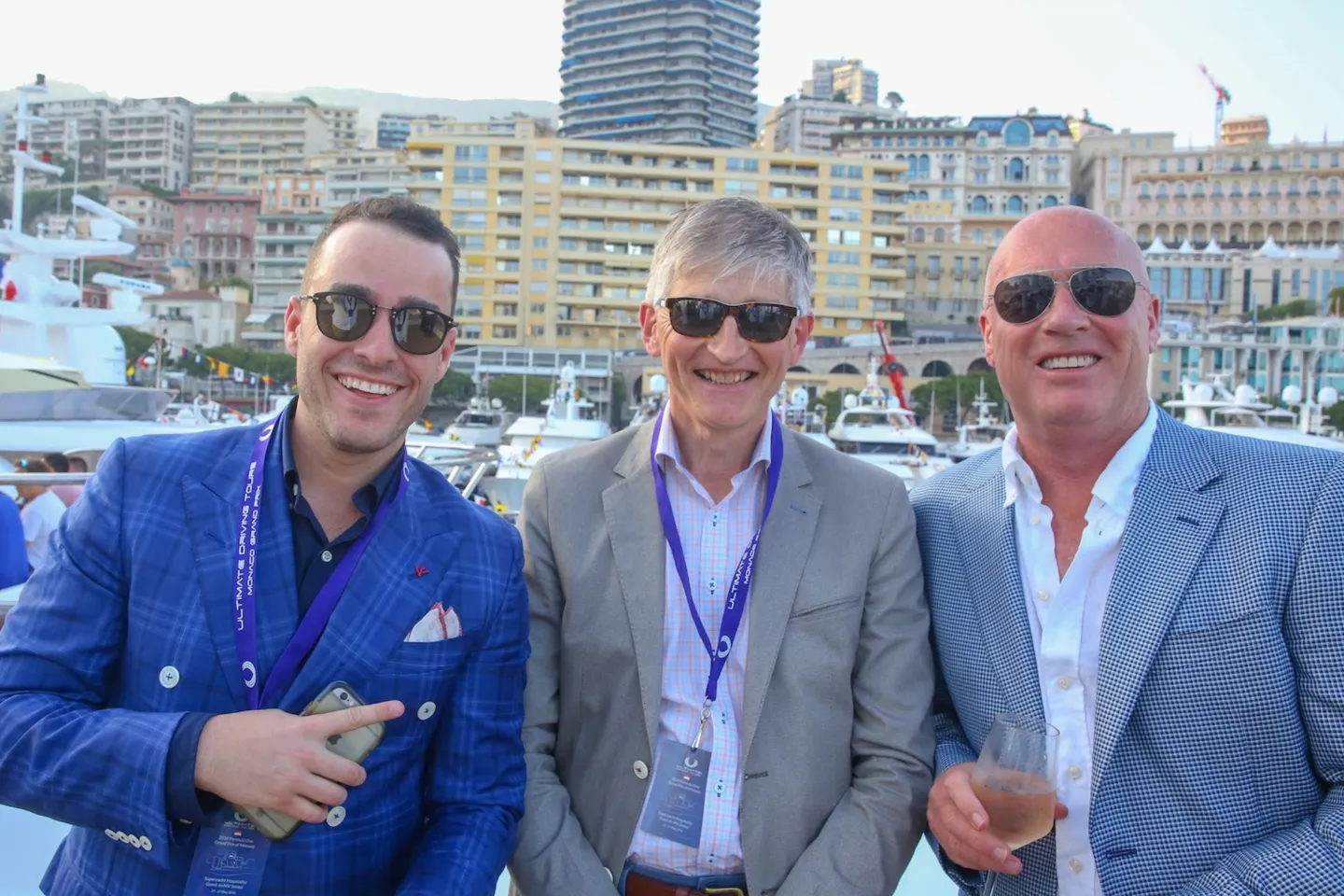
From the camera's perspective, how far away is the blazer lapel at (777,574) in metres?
2.08

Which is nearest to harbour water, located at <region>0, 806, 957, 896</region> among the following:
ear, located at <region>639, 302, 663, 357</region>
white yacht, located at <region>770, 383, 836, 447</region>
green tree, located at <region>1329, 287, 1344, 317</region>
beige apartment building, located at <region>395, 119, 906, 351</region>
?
ear, located at <region>639, 302, 663, 357</region>

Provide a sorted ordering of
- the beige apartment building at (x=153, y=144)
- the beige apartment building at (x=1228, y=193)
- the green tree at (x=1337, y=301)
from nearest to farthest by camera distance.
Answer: the green tree at (x=1337, y=301)
the beige apartment building at (x=1228, y=193)
the beige apartment building at (x=153, y=144)

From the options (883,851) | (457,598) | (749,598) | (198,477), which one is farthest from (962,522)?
(198,477)

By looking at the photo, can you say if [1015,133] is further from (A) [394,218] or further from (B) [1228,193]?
(A) [394,218]

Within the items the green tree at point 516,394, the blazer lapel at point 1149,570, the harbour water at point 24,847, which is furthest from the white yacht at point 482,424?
the blazer lapel at point 1149,570

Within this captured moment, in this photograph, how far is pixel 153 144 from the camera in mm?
106000

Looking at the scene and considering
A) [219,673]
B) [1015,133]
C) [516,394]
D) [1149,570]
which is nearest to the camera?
[219,673]

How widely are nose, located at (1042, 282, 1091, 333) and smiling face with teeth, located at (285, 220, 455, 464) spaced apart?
1268mm

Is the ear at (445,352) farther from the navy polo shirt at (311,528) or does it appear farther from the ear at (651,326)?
the ear at (651,326)

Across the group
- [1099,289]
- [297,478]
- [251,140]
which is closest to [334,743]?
[297,478]

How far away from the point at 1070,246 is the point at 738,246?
2.32ft

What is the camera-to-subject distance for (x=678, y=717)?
2.13m

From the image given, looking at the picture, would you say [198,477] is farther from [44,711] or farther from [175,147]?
[175,147]

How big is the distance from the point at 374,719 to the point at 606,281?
6210cm
